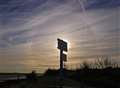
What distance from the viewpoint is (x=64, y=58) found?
61.1 ft

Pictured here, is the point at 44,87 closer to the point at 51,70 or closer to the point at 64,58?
the point at 64,58

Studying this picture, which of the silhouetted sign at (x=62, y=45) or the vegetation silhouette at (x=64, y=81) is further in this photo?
the vegetation silhouette at (x=64, y=81)

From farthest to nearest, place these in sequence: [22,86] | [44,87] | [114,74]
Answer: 1. [114,74]
2. [22,86]
3. [44,87]

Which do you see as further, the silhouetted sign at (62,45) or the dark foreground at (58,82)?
the dark foreground at (58,82)

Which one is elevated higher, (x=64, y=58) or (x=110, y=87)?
(x=64, y=58)

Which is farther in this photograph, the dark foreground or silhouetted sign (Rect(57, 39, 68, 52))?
the dark foreground

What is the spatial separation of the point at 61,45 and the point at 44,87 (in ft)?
36.9

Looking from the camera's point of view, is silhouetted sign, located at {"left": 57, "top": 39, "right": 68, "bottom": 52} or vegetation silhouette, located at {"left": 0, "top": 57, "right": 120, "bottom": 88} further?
vegetation silhouette, located at {"left": 0, "top": 57, "right": 120, "bottom": 88}

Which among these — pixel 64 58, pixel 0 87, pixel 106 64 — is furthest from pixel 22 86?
pixel 106 64

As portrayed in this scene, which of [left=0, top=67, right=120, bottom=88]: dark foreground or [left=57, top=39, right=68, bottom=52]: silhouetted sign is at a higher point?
[left=57, top=39, right=68, bottom=52]: silhouetted sign

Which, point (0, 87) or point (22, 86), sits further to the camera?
point (0, 87)

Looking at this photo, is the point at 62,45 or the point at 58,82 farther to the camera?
the point at 58,82

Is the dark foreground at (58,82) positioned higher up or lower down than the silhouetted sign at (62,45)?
lower down

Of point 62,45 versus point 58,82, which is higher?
point 62,45
